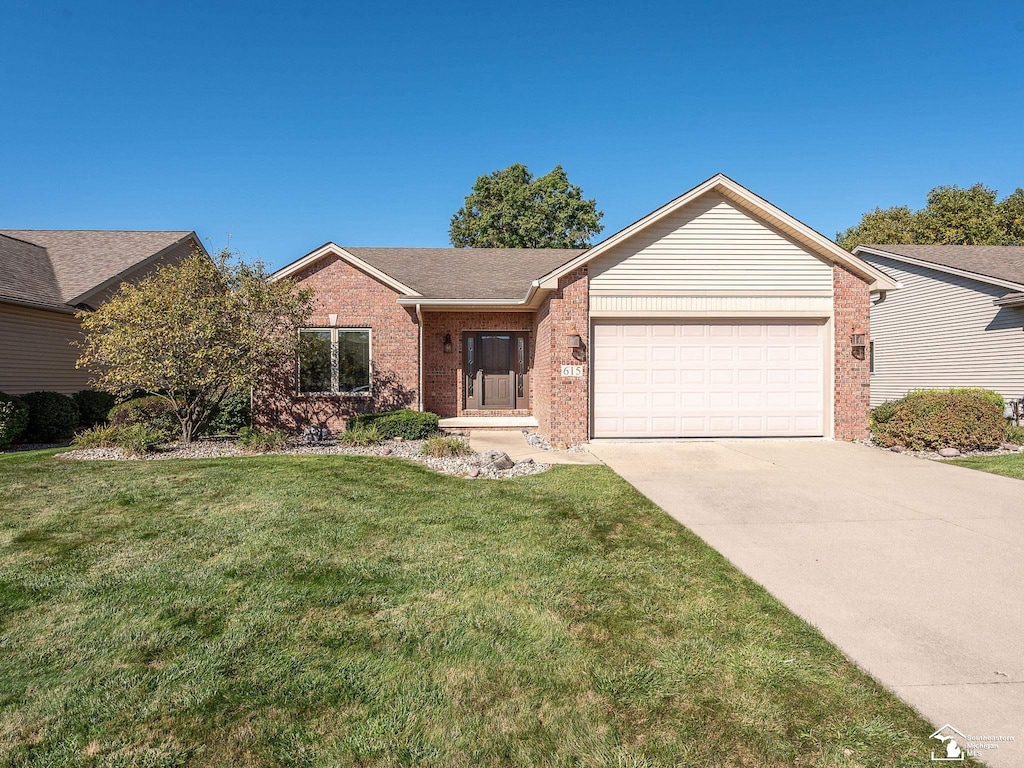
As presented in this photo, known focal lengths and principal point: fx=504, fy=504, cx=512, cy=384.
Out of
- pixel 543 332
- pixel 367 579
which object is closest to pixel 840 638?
pixel 367 579

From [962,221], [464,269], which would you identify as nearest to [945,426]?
[464,269]

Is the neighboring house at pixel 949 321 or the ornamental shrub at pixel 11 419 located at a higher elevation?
the neighboring house at pixel 949 321

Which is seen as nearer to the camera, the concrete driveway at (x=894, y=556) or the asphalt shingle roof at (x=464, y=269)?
the concrete driveway at (x=894, y=556)

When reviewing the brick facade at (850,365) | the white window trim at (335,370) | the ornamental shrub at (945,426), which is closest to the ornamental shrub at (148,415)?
the white window trim at (335,370)

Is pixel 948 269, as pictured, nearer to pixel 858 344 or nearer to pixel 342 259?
pixel 858 344

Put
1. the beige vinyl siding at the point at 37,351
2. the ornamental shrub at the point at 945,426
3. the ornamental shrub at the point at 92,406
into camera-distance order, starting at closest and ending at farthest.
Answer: the ornamental shrub at the point at 945,426 < the beige vinyl siding at the point at 37,351 < the ornamental shrub at the point at 92,406

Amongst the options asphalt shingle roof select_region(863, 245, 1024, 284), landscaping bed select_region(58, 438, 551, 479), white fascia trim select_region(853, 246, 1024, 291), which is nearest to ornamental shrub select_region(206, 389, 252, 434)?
landscaping bed select_region(58, 438, 551, 479)

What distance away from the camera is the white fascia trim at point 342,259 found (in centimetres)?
1170

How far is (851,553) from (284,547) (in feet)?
15.8

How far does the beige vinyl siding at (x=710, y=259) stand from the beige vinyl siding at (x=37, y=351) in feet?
44.7

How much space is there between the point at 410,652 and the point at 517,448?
23.3ft

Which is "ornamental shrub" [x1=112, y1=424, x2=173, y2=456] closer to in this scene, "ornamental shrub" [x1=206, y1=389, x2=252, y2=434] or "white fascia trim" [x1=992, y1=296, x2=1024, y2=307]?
"ornamental shrub" [x1=206, y1=389, x2=252, y2=434]

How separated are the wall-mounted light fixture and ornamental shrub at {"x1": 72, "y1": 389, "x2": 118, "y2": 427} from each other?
17.1 meters

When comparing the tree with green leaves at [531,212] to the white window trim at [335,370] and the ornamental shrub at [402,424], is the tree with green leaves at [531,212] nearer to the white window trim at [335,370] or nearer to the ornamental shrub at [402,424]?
the white window trim at [335,370]
